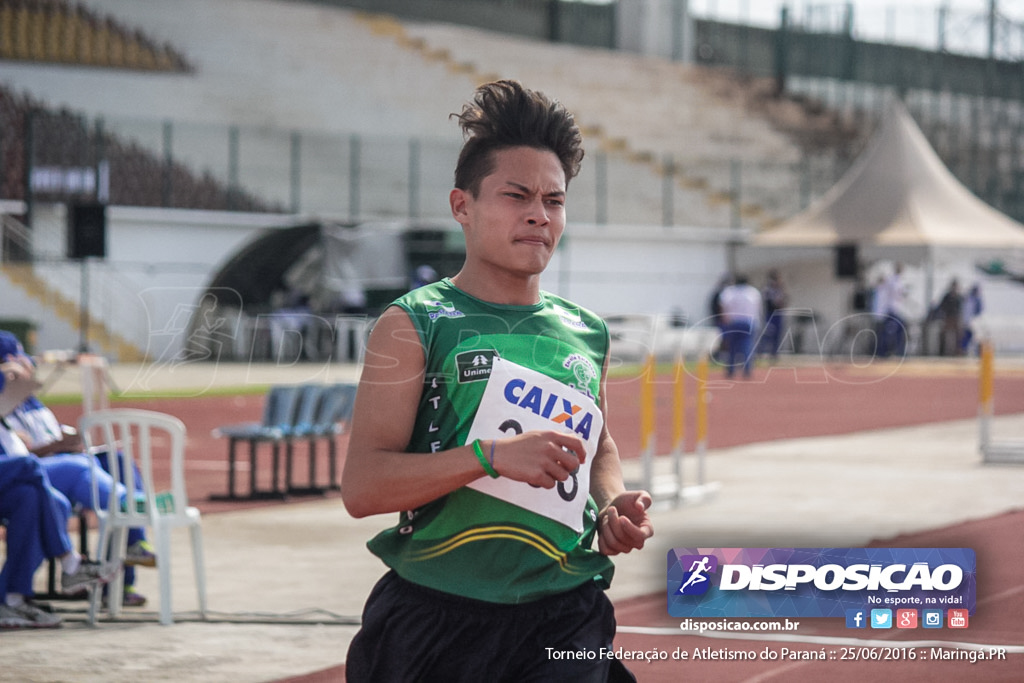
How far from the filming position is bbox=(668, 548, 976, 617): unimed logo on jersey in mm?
3432

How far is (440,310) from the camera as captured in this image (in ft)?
10.4

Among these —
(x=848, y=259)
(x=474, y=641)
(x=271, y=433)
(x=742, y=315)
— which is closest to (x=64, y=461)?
(x=271, y=433)

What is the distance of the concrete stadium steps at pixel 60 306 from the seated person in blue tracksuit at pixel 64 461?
23996mm

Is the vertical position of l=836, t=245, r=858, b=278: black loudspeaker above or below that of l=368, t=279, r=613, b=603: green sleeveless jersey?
below

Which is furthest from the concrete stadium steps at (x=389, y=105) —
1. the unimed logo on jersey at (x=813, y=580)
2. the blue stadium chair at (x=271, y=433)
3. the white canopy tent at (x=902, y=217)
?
the unimed logo on jersey at (x=813, y=580)

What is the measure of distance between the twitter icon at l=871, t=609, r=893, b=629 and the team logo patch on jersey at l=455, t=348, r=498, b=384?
1.15 meters

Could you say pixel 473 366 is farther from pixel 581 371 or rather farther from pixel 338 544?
pixel 338 544

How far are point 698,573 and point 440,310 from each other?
83 centimetres

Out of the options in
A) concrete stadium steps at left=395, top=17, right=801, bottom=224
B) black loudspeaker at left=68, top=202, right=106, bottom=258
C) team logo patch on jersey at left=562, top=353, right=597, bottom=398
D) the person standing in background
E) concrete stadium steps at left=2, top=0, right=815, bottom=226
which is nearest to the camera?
team logo patch on jersey at left=562, top=353, right=597, bottom=398

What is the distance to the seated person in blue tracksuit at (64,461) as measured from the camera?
8.03m

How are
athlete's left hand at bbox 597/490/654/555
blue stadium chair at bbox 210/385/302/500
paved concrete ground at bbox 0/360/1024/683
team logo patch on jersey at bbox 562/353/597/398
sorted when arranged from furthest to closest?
blue stadium chair at bbox 210/385/302/500
paved concrete ground at bbox 0/360/1024/683
team logo patch on jersey at bbox 562/353/597/398
athlete's left hand at bbox 597/490/654/555

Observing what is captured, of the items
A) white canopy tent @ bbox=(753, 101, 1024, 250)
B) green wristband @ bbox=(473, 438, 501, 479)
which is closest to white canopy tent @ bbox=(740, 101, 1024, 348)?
white canopy tent @ bbox=(753, 101, 1024, 250)

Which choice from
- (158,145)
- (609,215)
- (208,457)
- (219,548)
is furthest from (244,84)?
(219,548)

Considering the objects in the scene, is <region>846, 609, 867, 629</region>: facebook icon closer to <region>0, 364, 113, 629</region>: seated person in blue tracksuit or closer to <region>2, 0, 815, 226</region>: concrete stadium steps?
<region>0, 364, 113, 629</region>: seated person in blue tracksuit
